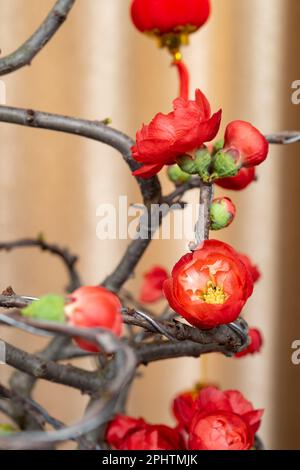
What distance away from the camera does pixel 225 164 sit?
30cm

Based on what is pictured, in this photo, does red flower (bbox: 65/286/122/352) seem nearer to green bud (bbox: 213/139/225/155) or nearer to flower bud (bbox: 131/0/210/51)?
green bud (bbox: 213/139/225/155)

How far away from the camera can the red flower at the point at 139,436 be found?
362 mm

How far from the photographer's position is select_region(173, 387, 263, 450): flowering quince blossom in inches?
12.9

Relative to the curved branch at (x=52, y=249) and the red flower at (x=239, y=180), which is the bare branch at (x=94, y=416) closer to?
the red flower at (x=239, y=180)

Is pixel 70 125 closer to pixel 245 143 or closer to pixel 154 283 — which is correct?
pixel 245 143

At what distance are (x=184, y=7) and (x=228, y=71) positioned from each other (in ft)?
Result: 1.50

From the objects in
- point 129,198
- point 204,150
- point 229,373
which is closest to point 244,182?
point 204,150

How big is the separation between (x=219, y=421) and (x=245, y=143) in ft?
0.46

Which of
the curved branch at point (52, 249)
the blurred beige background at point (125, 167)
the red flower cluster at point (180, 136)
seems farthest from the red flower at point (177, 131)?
the blurred beige background at point (125, 167)

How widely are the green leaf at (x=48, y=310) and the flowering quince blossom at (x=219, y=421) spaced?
0.15 metres

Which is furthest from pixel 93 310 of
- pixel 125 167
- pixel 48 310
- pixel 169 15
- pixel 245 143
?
pixel 125 167

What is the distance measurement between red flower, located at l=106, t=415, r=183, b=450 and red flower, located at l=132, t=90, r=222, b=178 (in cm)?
16

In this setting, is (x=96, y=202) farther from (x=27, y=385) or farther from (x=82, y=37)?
(x=27, y=385)

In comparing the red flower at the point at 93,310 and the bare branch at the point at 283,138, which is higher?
the bare branch at the point at 283,138
